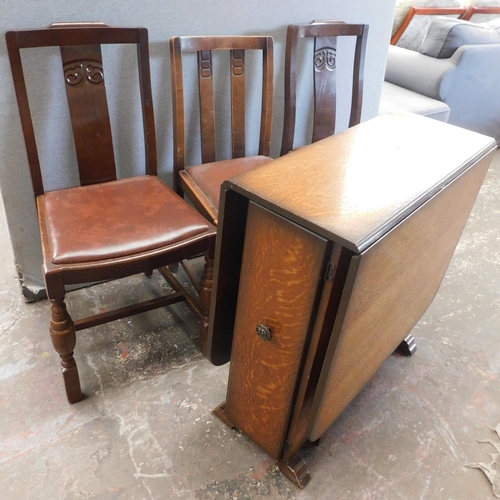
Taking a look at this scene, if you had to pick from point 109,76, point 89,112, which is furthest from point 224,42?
point 89,112

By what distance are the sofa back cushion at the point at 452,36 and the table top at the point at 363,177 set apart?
2.17 m

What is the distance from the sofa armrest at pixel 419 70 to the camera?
291cm

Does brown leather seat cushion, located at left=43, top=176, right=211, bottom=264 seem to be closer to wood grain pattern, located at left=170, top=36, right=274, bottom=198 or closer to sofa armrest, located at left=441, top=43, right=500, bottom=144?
wood grain pattern, located at left=170, top=36, right=274, bottom=198

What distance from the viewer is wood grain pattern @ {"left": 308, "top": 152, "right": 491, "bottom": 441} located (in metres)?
0.86

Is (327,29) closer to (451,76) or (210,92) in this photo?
(210,92)

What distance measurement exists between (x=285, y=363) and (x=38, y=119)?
110 centimetres

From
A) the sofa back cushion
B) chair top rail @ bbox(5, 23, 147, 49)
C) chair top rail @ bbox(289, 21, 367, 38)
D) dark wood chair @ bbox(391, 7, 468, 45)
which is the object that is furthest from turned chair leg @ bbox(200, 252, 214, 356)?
dark wood chair @ bbox(391, 7, 468, 45)

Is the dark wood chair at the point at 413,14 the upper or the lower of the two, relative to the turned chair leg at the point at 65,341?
upper

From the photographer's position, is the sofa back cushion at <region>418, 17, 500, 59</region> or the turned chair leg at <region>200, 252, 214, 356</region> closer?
the turned chair leg at <region>200, 252, 214, 356</region>

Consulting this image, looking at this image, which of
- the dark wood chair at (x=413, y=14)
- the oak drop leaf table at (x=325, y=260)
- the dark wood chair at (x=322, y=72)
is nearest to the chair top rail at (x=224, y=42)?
the dark wood chair at (x=322, y=72)

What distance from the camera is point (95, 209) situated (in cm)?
132

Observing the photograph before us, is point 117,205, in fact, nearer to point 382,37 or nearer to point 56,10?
point 56,10

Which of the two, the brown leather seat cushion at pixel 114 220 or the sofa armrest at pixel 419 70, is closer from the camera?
the brown leather seat cushion at pixel 114 220

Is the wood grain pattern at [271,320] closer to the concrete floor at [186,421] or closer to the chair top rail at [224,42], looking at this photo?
the concrete floor at [186,421]
